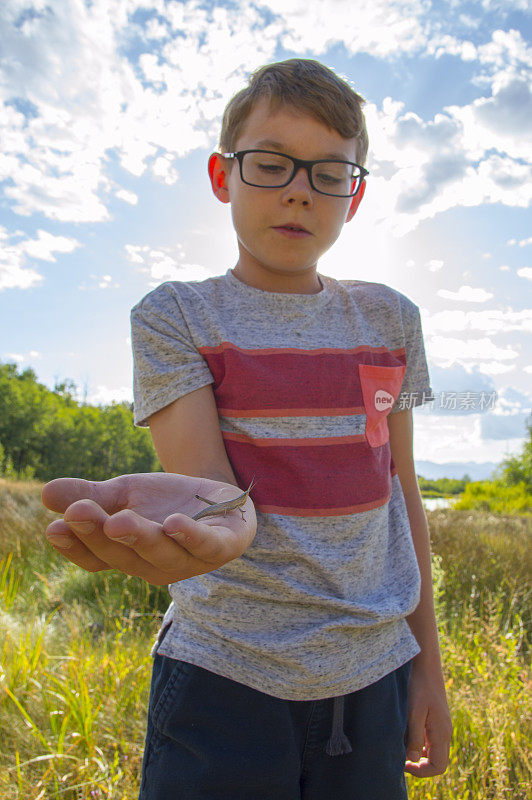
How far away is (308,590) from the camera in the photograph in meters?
1.31

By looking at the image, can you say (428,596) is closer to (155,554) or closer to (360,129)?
(155,554)

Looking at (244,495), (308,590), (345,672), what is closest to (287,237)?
(244,495)

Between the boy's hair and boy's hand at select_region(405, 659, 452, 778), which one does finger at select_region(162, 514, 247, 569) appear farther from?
the boy's hair

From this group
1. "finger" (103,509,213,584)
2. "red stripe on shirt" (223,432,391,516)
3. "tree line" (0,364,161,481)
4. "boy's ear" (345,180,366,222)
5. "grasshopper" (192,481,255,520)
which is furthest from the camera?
"tree line" (0,364,161,481)

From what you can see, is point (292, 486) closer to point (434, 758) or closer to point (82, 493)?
point (82, 493)

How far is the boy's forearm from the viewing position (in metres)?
1.61

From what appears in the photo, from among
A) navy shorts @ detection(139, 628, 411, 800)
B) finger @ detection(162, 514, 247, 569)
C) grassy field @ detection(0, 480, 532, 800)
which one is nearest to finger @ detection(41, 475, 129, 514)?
finger @ detection(162, 514, 247, 569)

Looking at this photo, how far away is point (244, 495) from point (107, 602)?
458 centimetres

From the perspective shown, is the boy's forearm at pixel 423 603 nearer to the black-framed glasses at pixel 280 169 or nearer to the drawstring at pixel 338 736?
the drawstring at pixel 338 736

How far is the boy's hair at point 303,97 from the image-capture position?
1558mm

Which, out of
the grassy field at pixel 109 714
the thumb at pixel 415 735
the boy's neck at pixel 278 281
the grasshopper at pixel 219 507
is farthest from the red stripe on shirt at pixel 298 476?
the grassy field at pixel 109 714

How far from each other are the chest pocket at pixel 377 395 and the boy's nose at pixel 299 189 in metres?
0.48

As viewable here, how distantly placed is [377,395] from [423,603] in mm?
646

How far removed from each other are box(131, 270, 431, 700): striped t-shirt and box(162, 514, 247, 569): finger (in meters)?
0.35
